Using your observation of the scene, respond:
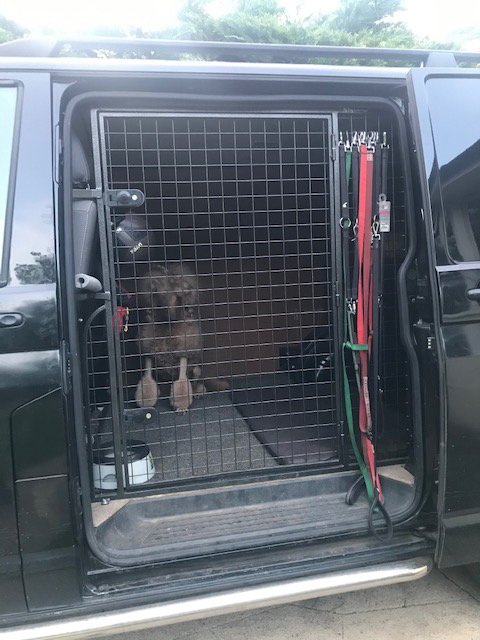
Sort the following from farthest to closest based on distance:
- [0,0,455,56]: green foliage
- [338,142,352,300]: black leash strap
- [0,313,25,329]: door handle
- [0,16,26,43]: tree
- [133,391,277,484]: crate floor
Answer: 1. [0,16,26,43]: tree
2. [0,0,455,56]: green foliage
3. [133,391,277,484]: crate floor
4. [338,142,352,300]: black leash strap
5. [0,313,25,329]: door handle

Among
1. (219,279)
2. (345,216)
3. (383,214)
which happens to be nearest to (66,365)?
(345,216)

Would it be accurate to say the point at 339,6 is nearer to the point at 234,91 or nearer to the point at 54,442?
the point at 234,91

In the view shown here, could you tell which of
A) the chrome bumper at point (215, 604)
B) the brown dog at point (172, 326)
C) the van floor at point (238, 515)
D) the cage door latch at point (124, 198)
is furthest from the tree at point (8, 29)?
the chrome bumper at point (215, 604)

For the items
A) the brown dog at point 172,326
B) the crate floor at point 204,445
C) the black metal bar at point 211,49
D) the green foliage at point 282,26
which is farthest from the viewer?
the green foliage at point 282,26

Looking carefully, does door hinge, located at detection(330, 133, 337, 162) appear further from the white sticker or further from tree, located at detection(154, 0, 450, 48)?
tree, located at detection(154, 0, 450, 48)

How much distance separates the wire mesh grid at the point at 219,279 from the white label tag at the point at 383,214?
28 cm

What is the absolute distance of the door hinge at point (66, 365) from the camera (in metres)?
1.89

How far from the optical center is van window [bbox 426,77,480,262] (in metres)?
2.11

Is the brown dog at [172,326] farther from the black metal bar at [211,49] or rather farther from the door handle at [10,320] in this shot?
the door handle at [10,320]

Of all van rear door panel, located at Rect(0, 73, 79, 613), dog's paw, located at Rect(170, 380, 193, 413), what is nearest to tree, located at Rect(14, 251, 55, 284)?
van rear door panel, located at Rect(0, 73, 79, 613)

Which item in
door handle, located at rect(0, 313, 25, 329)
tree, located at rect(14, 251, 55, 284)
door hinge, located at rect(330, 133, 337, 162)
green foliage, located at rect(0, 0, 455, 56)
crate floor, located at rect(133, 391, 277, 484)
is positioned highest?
green foliage, located at rect(0, 0, 455, 56)

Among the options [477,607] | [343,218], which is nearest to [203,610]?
[477,607]

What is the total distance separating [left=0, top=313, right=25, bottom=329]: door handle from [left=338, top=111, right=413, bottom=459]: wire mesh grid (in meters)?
1.71

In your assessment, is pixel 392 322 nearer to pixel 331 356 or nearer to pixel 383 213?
pixel 331 356
